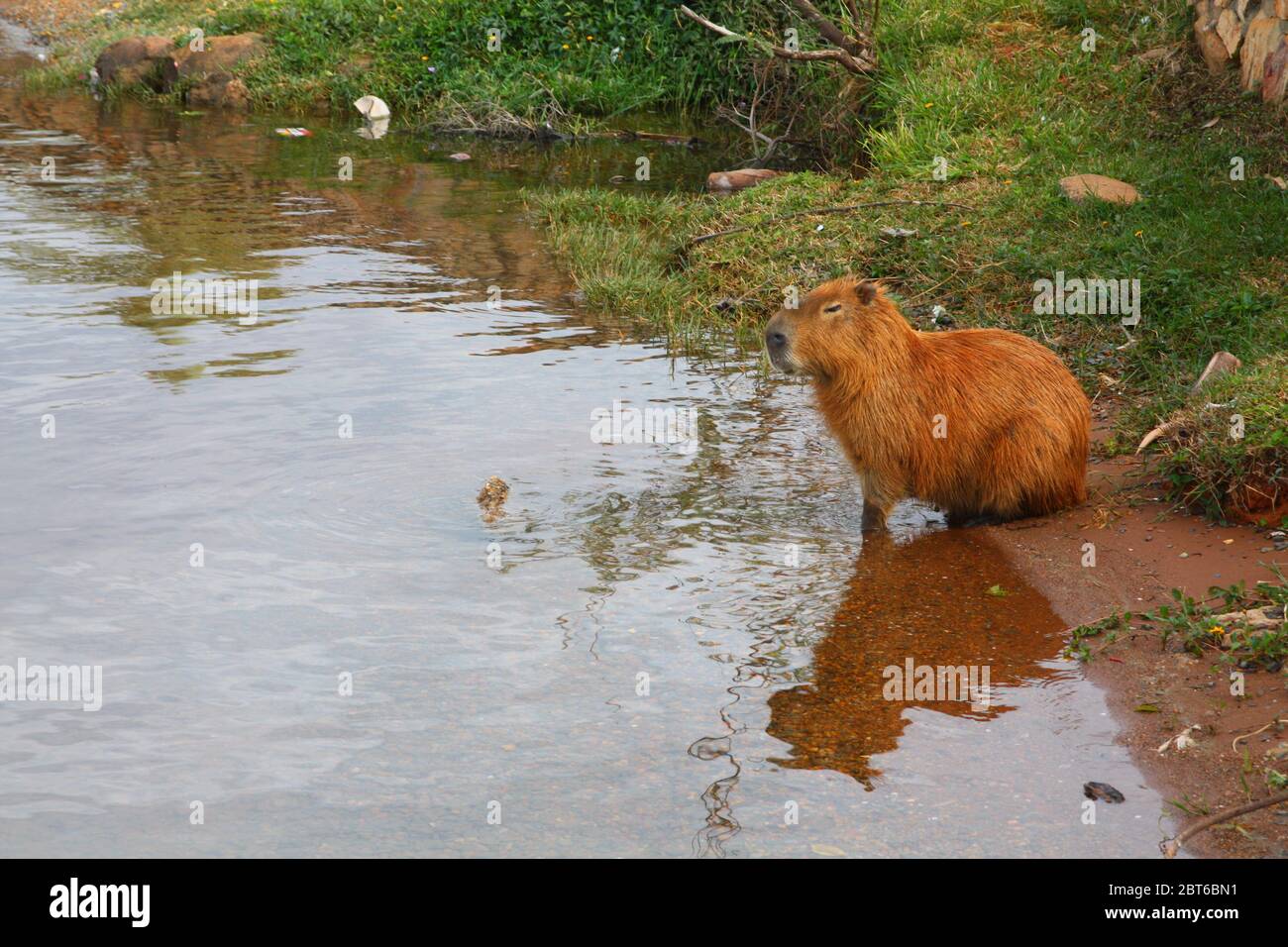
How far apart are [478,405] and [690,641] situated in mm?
2857

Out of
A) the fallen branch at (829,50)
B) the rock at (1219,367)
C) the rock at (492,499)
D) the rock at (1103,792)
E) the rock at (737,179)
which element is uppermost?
the fallen branch at (829,50)

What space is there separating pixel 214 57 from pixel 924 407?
14132 millimetres

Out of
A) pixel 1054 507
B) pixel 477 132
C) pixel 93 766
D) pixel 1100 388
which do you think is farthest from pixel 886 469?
pixel 477 132

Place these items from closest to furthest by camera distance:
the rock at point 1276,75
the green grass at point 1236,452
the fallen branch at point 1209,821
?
the fallen branch at point 1209,821
the green grass at point 1236,452
the rock at point 1276,75

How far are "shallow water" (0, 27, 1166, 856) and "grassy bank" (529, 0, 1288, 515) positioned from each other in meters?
1.02

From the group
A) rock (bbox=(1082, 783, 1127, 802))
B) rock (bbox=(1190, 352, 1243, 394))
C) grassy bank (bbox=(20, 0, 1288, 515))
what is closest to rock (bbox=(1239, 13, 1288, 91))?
grassy bank (bbox=(20, 0, 1288, 515))

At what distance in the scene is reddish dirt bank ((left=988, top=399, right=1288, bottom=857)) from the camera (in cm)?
373

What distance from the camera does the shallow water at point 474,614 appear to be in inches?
149

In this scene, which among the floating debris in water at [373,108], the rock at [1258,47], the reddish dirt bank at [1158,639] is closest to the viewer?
the reddish dirt bank at [1158,639]

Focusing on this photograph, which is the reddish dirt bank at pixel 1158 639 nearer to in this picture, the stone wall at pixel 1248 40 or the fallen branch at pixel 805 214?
the fallen branch at pixel 805 214

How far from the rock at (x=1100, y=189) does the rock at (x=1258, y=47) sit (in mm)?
1628

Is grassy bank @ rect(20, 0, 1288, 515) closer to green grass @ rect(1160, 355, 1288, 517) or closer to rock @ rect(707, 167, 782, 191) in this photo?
green grass @ rect(1160, 355, 1288, 517)

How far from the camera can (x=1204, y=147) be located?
9.32m

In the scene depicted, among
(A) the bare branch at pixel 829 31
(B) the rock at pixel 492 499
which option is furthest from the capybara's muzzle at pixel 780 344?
(A) the bare branch at pixel 829 31
